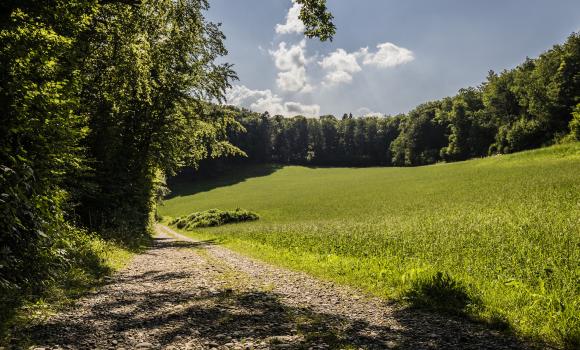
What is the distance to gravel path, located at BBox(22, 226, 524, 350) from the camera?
6.58m

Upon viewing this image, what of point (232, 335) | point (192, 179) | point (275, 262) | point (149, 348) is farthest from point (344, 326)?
point (192, 179)

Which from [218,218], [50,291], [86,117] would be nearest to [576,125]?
[218,218]

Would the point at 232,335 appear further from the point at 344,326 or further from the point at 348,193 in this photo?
the point at 348,193

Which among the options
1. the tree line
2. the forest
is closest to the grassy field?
the forest

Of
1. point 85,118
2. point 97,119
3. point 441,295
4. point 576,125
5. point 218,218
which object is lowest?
point 441,295

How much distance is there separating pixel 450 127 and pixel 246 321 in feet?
415

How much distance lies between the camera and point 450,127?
402 ft

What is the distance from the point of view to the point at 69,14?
11.2 m

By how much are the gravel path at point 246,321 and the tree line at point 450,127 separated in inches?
1056

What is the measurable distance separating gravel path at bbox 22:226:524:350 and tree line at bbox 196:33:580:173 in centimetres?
2683

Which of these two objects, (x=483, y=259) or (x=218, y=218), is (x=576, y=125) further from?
(x=483, y=259)

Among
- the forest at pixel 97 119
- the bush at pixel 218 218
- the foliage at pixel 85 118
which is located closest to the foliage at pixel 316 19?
the forest at pixel 97 119

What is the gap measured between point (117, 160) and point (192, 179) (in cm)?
10656

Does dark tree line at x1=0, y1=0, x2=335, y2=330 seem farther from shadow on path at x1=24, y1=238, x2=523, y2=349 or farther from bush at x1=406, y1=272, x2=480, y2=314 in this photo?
bush at x1=406, y1=272, x2=480, y2=314
